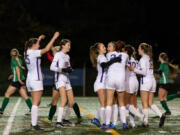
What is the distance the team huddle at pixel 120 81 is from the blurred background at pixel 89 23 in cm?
2782

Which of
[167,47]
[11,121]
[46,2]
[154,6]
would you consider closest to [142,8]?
[154,6]

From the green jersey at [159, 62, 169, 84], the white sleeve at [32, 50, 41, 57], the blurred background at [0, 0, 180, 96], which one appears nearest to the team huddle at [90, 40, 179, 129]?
the white sleeve at [32, 50, 41, 57]

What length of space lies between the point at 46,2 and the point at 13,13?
4.97 metres

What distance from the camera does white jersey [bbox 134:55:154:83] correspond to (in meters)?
10.4

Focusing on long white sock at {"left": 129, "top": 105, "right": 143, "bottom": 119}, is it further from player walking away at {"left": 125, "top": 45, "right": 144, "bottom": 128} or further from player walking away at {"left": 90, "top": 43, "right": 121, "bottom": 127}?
player walking away at {"left": 90, "top": 43, "right": 121, "bottom": 127}

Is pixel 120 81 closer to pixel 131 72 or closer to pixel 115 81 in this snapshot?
pixel 115 81

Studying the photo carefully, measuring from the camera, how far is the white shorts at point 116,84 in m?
9.76

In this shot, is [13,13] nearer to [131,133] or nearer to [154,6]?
[154,6]

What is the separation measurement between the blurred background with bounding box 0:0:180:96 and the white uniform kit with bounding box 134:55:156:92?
91.0 feet

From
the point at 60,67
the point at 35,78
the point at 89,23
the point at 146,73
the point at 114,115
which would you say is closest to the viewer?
the point at 35,78

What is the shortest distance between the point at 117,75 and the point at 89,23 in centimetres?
3222

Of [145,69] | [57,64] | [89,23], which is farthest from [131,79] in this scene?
[89,23]

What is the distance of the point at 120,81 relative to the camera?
9.76 metres

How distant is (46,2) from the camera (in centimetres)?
4475
